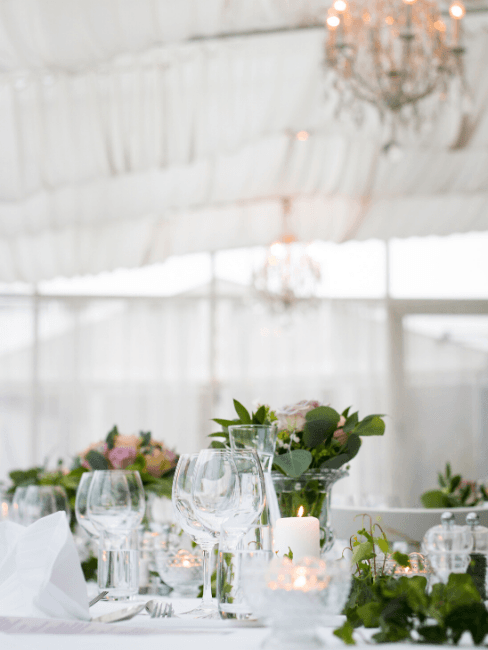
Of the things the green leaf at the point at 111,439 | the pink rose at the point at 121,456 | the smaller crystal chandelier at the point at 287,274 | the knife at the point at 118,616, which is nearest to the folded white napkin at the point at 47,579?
the knife at the point at 118,616

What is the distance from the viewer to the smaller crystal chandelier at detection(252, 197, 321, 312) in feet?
17.7

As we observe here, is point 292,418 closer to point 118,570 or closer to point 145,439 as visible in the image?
point 118,570

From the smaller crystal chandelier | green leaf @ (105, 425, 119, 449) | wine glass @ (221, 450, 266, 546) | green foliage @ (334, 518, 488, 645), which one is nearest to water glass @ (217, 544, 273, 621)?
wine glass @ (221, 450, 266, 546)

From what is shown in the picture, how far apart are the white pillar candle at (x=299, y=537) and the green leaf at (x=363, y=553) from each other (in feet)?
0.23

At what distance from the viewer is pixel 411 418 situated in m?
6.82

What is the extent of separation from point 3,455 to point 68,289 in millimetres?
1550

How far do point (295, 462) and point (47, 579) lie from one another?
431mm

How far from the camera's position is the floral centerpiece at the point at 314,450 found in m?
1.16

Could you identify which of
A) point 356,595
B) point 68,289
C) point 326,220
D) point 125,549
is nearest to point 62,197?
point 326,220

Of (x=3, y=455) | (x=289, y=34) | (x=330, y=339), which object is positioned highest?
(x=289, y=34)

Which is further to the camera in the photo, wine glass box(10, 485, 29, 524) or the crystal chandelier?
the crystal chandelier

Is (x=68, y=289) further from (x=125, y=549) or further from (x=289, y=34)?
(x=125, y=549)

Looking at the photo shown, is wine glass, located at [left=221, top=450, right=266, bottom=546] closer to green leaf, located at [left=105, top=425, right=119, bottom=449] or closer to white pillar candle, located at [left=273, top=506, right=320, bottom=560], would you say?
white pillar candle, located at [left=273, top=506, right=320, bottom=560]

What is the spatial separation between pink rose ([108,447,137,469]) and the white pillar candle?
2.43ft
